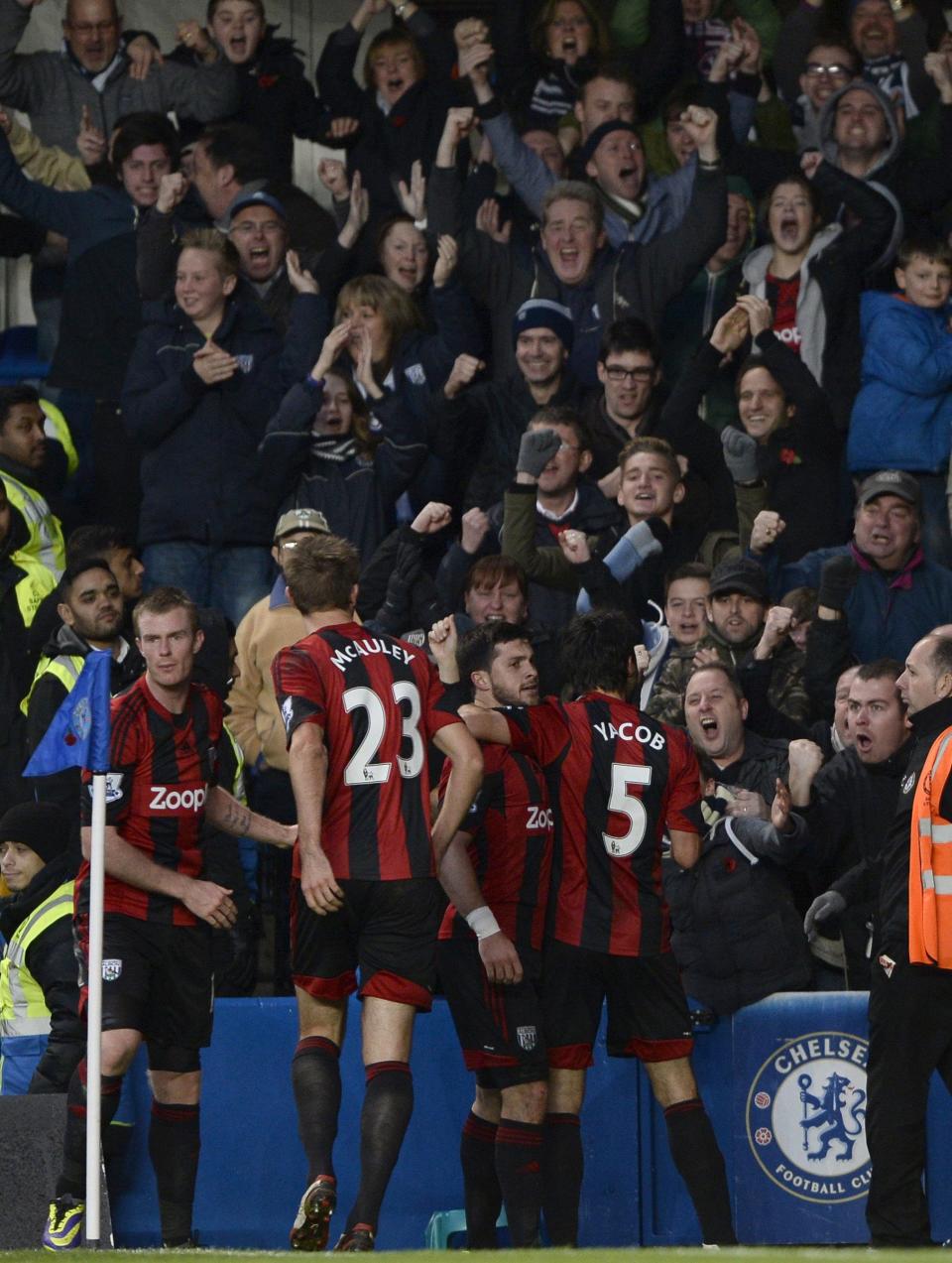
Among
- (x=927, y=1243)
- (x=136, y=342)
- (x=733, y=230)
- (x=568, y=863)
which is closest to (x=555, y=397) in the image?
(x=733, y=230)

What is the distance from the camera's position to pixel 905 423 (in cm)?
1112

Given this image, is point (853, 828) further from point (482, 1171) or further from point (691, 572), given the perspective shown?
point (482, 1171)

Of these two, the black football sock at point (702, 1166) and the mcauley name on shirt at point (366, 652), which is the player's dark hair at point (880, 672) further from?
the mcauley name on shirt at point (366, 652)

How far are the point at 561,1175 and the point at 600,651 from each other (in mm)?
1853

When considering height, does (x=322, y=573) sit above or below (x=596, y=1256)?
above

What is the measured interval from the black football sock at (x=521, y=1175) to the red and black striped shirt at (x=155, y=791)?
1.33 m

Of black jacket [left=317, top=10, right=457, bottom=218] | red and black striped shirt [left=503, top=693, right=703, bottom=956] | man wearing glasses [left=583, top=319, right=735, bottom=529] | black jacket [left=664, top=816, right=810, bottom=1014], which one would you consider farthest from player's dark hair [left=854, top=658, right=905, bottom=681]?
black jacket [left=317, top=10, right=457, bottom=218]

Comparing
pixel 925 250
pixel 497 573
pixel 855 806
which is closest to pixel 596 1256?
pixel 855 806

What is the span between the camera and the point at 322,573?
23.5 feet

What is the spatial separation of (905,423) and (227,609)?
3.63m

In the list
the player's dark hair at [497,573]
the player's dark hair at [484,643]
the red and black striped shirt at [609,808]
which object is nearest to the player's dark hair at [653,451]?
the player's dark hair at [497,573]

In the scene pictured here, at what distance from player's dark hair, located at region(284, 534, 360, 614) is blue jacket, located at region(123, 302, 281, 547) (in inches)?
167

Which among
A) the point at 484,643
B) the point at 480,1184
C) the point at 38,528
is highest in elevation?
the point at 38,528

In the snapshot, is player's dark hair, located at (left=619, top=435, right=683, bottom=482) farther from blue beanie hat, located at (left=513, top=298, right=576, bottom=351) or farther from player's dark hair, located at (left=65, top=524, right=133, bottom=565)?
player's dark hair, located at (left=65, top=524, right=133, bottom=565)
